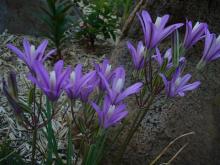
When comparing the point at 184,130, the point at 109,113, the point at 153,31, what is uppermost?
the point at 153,31

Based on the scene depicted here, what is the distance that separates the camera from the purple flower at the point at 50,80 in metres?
1.17

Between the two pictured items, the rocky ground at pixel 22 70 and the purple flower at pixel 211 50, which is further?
the rocky ground at pixel 22 70

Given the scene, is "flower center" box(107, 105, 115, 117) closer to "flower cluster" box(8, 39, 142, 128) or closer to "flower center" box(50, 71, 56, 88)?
"flower cluster" box(8, 39, 142, 128)

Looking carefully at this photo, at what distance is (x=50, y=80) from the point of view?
118cm

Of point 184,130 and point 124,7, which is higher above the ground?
point 124,7

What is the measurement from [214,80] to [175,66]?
86 cm

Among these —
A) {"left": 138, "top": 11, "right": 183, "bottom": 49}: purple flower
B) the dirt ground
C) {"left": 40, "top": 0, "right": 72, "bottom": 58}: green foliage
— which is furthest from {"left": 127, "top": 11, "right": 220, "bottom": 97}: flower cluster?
{"left": 40, "top": 0, "right": 72, "bottom": 58}: green foliage

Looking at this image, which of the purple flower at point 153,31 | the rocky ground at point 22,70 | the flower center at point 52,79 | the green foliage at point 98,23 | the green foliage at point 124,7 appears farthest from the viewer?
the green foliage at point 124,7

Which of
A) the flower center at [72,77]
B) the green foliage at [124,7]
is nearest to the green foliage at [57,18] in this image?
the green foliage at [124,7]

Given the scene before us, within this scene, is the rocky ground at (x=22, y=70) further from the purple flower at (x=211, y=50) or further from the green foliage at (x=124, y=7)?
the purple flower at (x=211, y=50)

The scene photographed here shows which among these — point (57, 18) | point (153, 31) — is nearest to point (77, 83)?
point (153, 31)

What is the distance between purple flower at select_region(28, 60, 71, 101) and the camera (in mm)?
1171

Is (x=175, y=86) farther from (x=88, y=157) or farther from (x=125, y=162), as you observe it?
(x=125, y=162)

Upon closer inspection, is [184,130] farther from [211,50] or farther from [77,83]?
[77,83]
